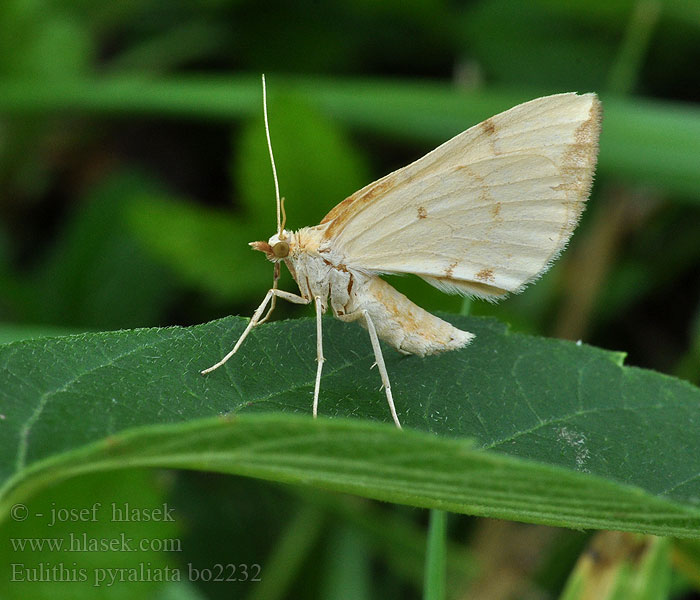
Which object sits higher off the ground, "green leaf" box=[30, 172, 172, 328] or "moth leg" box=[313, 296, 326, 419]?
"green leaf" box=[30, 172, 172, 328]

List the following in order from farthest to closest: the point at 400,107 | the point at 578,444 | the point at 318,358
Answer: the point at 400,107
the point at 318,358
the point at 578,444

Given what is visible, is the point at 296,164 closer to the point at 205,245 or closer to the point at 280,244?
the point at 205,245

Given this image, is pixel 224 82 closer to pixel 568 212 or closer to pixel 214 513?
pixel 214 513

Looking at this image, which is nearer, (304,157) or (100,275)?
(304,157)

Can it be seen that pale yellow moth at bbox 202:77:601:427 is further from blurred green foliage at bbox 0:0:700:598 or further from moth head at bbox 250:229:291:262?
blurred green foliage at bbox 0:0:700:598

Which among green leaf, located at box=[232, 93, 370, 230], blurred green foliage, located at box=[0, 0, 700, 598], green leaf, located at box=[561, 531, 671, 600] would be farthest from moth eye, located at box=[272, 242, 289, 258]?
green leaf, located at box=[561, 531, 671, 600]

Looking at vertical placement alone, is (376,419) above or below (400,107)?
below

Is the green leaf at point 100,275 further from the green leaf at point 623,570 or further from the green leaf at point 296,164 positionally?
the green leaf at point 623,570

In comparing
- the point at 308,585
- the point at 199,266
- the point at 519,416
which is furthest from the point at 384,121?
the point at 519,416

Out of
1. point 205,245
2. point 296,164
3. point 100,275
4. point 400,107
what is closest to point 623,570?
point 296,164
